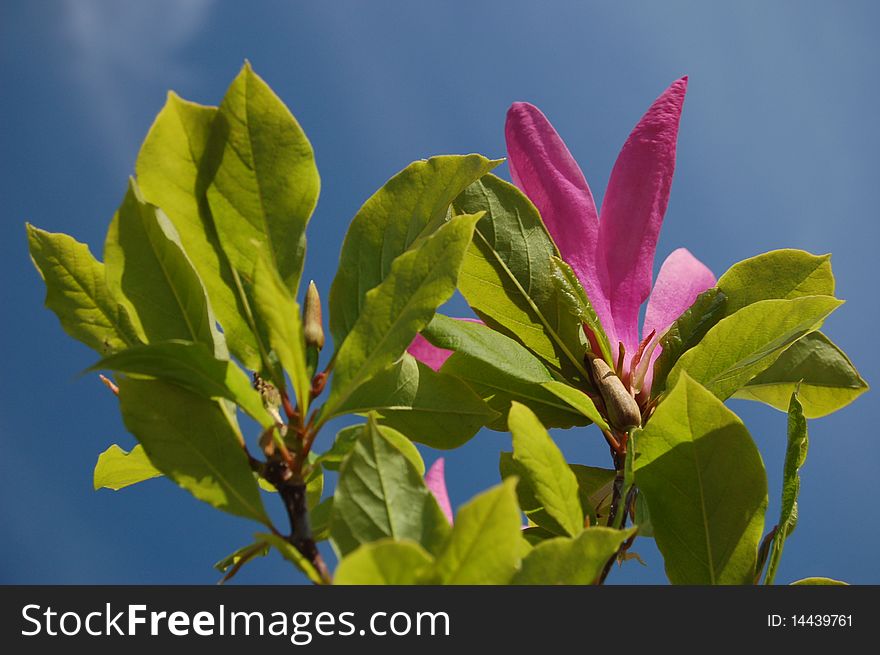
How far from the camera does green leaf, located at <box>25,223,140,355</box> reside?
34.9 inches

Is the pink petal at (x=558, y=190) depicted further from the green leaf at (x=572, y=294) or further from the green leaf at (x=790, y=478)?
the green leaf at (x=790, y=478)

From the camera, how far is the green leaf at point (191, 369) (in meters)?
0.75

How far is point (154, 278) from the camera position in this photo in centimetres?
86

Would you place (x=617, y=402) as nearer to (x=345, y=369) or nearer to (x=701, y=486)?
(x=701, y=486)

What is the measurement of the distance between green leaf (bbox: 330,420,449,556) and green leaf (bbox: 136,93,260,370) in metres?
0.30

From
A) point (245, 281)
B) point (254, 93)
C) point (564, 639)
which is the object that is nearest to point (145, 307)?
point (245, 281)

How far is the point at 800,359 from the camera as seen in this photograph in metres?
1.25

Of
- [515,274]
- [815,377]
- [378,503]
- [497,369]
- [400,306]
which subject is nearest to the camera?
[378,503]

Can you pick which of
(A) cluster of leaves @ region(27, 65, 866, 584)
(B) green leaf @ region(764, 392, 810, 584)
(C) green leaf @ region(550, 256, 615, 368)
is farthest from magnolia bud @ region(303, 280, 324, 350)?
(B) green leaf @ region(764, 392, 810, 584)

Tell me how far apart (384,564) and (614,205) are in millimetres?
755

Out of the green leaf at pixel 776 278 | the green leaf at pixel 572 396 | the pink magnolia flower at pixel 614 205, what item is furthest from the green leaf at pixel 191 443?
the green leaf at pixel 776 278

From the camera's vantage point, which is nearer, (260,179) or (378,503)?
(378,503)

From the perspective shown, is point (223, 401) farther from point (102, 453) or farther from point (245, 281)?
point (102, 453)

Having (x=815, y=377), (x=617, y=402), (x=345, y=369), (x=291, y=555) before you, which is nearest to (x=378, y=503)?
(x=291, y=555)
